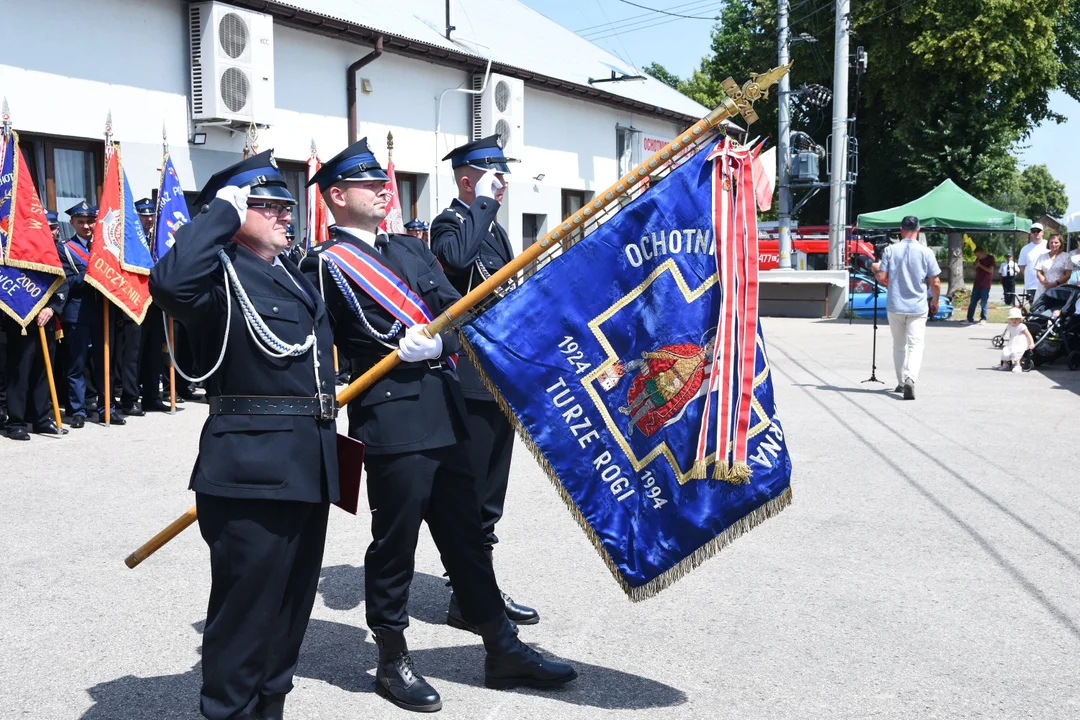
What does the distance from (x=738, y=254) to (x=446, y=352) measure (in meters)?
1.16

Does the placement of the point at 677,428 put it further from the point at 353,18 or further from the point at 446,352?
the point at 353,18

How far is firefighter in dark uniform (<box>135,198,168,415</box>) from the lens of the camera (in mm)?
11086

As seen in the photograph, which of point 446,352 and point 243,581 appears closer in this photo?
point 243,581

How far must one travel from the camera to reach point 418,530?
12.8 ft

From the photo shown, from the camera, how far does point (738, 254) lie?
12.4ft

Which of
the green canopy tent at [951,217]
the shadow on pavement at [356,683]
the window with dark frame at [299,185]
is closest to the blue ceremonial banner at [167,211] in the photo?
the window with dark frame at [299,185]

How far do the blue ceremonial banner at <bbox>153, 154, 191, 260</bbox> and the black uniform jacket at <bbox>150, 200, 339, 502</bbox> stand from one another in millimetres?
8148

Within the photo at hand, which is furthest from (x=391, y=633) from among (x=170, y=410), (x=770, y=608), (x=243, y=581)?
(x=170, y=410)

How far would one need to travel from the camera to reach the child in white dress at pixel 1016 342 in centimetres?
A: 1397

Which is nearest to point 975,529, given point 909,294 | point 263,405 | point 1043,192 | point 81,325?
point 263,405

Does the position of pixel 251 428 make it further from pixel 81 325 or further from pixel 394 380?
pixel 81 325

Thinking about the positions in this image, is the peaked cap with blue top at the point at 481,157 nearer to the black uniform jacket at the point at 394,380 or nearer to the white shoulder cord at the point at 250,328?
the black uniform jacket at the point at 394,380

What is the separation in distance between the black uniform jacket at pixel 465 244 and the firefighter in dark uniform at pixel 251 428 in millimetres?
1105

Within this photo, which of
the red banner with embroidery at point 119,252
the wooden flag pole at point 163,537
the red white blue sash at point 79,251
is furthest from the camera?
the red white blue sash at point 79,251
